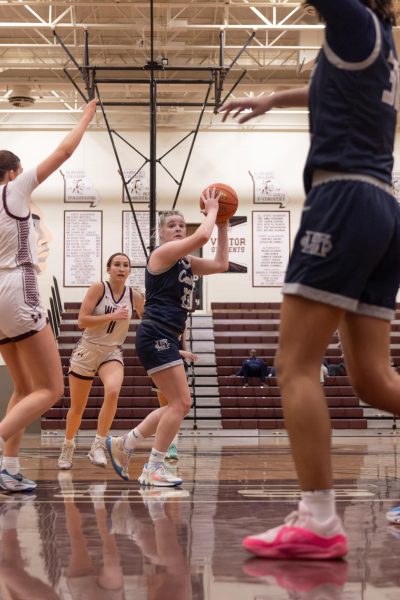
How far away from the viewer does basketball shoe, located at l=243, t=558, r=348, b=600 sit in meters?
2.01

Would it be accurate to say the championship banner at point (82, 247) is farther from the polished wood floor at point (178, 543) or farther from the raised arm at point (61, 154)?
the raised arm at point (61, 154)

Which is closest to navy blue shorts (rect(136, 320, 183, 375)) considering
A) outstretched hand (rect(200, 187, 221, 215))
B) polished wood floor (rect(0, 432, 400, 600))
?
polished wood floor (rect(0, 432, 400, 600))

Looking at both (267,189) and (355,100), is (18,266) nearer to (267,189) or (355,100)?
(355,100)

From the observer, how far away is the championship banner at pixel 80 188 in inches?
799

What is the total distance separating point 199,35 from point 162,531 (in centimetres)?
1651

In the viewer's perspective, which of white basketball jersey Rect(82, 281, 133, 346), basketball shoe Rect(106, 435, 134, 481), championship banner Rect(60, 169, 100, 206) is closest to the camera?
basketball shoe Rect(106, 435, 134, 481)

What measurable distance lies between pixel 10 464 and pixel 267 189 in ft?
54.1

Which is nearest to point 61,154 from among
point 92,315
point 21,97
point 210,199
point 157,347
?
point 210,199

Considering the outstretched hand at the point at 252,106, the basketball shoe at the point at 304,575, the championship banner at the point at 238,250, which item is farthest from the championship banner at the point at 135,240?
the basketball shoe at the point at 304,575

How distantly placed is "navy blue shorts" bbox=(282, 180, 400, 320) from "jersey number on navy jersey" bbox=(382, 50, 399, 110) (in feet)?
0.92

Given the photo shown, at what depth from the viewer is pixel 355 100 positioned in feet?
8.17

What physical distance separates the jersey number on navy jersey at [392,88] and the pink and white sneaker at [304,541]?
124cm

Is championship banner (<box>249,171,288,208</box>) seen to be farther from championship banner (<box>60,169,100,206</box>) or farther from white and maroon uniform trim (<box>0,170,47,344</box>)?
white and maroon uniform trim (<box>0,170,47,344</box>)

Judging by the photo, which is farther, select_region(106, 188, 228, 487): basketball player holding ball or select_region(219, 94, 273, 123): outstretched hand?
select_region(106, 188, 228, 487): basketball player holding ball
